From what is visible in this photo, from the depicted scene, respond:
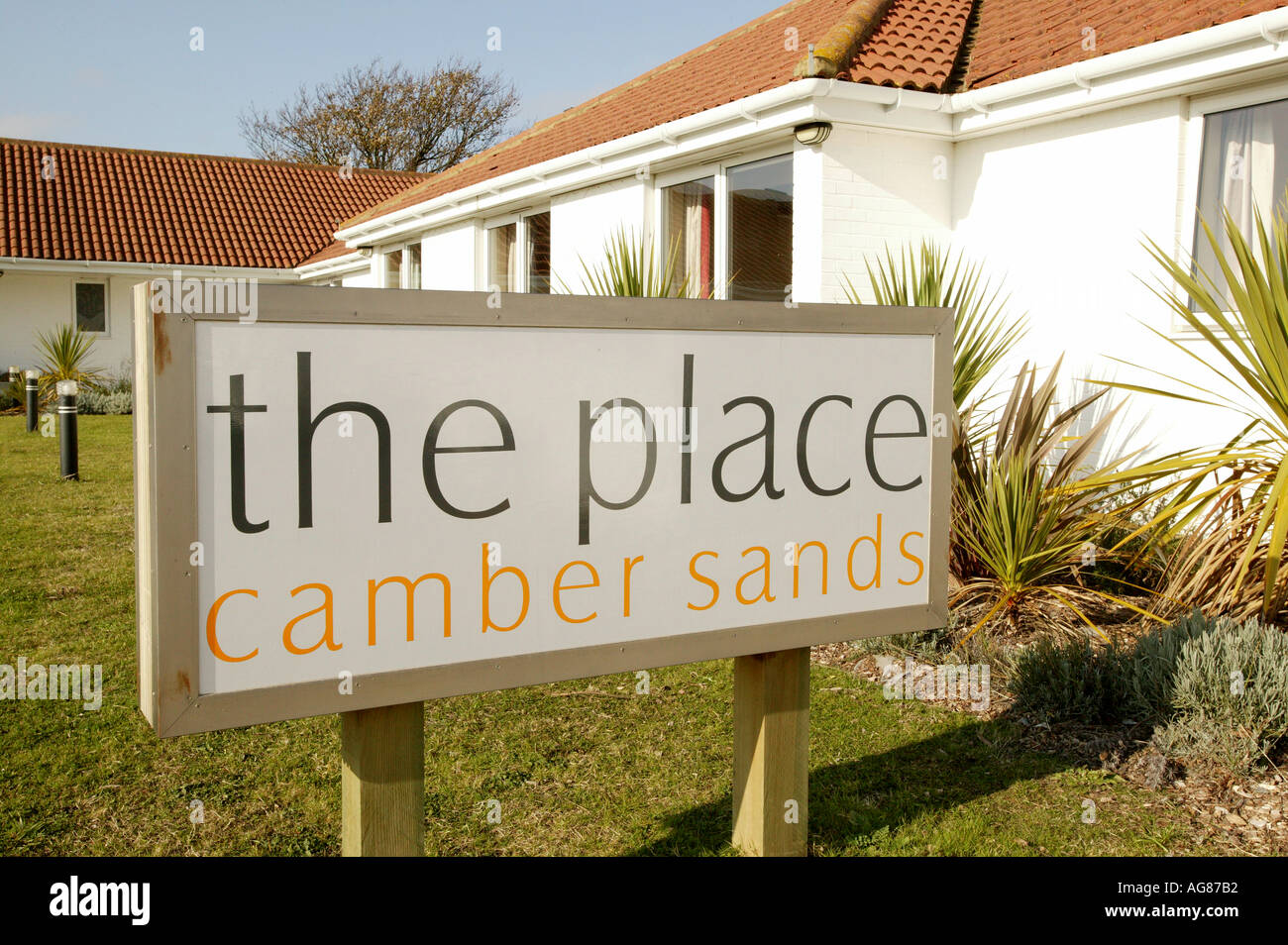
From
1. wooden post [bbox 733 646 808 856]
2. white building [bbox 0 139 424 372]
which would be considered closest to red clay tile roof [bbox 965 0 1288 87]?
wooden post [bbox 733 646 808 856]

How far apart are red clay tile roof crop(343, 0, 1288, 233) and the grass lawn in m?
4.64

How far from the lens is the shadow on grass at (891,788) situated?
350 cm

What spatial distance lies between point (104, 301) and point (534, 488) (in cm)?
2388

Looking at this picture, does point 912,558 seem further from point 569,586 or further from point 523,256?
point 523,256

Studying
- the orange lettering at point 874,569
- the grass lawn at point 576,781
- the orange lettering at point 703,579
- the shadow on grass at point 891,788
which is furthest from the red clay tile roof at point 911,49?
the orange lettering at point 703,579

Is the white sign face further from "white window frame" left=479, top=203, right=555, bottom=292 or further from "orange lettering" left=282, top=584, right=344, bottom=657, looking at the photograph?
"white window frame" left=479, top=203, right=555, bottom=292

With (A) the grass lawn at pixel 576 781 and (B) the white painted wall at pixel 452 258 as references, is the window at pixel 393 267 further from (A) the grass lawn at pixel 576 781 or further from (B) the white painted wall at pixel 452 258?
(A) the grass lawn at pixel 576 781

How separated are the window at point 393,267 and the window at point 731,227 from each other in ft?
24.6

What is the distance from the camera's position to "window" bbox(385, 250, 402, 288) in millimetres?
16547

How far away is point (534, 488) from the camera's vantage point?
8.09 feet

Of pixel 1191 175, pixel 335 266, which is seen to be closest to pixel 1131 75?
pixel 1191 175

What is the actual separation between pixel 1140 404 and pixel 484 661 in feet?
19.4

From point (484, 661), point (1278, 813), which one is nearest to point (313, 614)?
point (484, 661)

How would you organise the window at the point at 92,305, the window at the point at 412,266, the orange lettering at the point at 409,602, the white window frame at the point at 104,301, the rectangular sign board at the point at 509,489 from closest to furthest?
the rectangular sign board at the point at 509,489 < the orange lettering at the point at 409,602 < the window at the point at 412,266 < the white window frame at the point at 104,301 < the window at the point at 92,305
